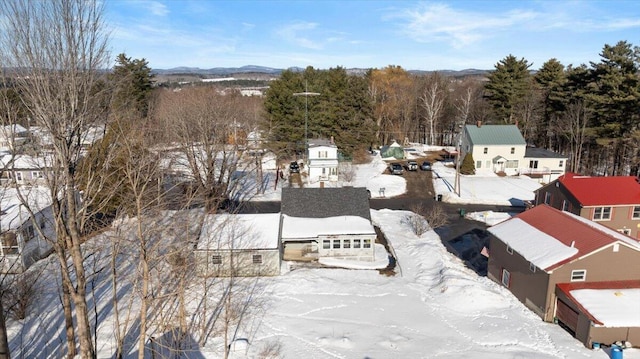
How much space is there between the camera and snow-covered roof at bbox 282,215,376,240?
2512 cm

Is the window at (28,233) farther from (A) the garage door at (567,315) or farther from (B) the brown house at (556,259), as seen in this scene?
(A) the garage door at (567,315)

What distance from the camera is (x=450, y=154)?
54.8 metres

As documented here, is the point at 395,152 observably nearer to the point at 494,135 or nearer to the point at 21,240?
the point at 494,135

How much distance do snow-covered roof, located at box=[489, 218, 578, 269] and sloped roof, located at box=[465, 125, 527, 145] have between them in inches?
1006

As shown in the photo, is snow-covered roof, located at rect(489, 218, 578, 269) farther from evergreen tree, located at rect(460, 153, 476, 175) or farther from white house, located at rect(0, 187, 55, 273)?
white house, located at rect(0, 187, 55, 273)

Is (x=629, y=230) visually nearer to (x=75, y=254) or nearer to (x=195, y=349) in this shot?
(x=195, y=349)

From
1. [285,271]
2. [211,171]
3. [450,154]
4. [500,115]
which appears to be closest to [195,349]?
[285,271]

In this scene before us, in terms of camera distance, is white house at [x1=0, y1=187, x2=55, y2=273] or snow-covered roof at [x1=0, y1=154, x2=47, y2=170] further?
white house at [x1=0, y1=187, x2=55, y2=273]

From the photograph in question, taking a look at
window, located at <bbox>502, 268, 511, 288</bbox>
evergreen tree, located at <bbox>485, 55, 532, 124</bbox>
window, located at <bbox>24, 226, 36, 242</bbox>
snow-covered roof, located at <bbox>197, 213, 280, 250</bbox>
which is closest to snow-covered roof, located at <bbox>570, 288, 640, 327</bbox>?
window, located at <bbox>502, 268, 511, 288</bbox>

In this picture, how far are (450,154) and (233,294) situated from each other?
40.8m

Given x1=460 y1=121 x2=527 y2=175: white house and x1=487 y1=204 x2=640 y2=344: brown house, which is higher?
x1=460 y1=121 x2=527 y2=175: white house

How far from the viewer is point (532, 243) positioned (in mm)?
21234

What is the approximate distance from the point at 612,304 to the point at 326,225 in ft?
47.9

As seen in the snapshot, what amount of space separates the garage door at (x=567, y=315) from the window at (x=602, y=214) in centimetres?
1251
